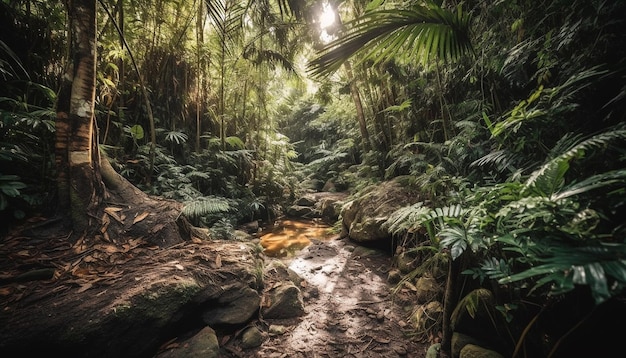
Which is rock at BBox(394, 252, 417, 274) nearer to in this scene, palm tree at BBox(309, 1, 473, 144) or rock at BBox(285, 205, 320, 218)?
palm tree at BBox(309, 1, 473, 144)

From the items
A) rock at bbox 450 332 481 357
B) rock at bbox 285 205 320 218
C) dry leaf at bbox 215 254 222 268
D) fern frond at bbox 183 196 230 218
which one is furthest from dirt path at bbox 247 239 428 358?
rock at bbox 285 205 320 218

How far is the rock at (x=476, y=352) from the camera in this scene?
5.82 ft

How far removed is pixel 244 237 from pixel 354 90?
16.4ft

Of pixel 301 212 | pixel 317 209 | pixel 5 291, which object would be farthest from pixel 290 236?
pixel 5 291

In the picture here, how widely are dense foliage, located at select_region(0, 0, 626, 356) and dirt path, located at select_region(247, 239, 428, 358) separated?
858 millimetres

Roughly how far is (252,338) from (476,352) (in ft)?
6.37

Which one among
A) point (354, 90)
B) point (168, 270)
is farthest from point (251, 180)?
point (168, 270)

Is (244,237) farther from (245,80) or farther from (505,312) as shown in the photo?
(245,80)

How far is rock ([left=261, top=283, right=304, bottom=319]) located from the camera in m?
2.77

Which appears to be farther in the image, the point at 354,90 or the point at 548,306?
the point at 354,90

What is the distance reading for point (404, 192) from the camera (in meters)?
4.50

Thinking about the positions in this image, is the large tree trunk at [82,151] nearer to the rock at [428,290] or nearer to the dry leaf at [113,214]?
the dry leaf at [113,214]

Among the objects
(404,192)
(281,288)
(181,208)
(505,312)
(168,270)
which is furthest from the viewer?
(404,192)

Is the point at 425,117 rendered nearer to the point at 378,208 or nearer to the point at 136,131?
the point at 378,208
